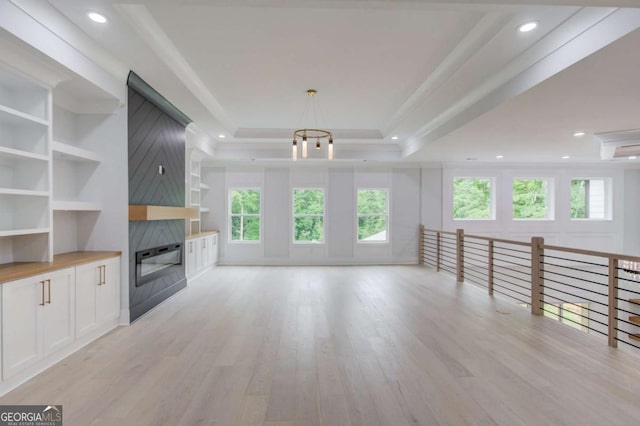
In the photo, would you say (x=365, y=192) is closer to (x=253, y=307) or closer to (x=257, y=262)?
(x=257, y=262)

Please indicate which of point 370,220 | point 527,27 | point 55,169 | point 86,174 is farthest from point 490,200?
point 55,169

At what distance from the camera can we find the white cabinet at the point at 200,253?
628cm

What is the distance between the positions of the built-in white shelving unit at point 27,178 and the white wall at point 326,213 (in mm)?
5455

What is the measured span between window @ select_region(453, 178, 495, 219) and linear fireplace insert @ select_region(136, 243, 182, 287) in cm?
672

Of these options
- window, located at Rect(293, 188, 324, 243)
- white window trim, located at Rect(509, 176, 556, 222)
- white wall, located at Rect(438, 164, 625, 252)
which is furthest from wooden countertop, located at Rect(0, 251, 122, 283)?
white window trim, located at Rect(509, 176, 556, 222)

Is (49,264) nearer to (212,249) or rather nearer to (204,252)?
(204,252)

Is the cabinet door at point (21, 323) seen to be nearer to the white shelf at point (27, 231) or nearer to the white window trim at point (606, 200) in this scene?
the white shelf at point (27, 231)

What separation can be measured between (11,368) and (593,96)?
18.7 feet

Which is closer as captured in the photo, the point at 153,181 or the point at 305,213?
the point at 153,181

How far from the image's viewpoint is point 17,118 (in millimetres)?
2785

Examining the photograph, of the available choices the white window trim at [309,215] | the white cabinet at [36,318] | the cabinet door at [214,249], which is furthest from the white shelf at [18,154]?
the white window trim at [309,215]

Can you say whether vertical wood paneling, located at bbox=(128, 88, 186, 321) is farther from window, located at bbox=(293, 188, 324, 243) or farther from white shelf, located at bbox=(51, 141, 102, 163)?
window, located at bbox=(293, 188, 324, 243)

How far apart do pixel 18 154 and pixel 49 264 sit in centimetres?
94

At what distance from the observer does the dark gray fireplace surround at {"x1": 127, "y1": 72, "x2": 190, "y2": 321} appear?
399 cm
